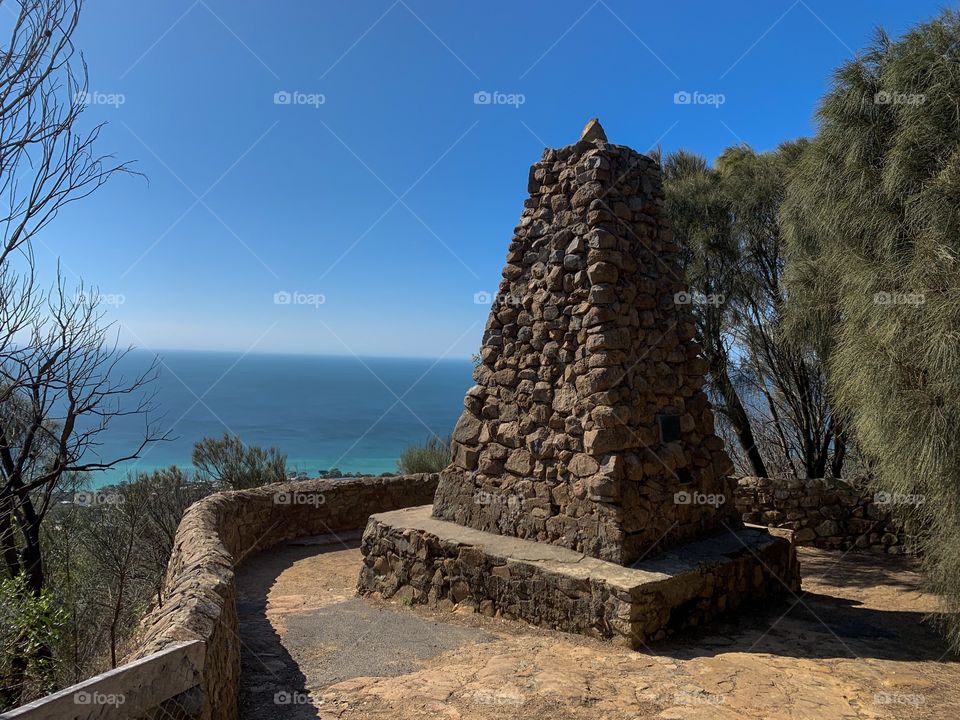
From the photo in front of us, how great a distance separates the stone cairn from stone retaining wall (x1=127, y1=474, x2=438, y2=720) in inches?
117

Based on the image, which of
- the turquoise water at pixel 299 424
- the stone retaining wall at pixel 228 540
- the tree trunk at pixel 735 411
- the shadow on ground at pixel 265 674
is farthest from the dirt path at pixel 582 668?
the turquoise water at pixel 299 424

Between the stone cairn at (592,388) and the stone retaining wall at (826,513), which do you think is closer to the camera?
the stone cairn at (592,388)

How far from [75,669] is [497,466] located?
256 inches

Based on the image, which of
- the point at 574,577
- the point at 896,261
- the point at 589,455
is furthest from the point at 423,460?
the point at 896,261

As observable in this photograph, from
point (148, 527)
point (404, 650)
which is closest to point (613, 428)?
point (404, 650)

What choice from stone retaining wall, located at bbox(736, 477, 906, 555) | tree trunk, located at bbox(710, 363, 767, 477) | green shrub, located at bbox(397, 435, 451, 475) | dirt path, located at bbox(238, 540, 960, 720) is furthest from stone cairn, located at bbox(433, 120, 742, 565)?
green shrub, located at bbox(397, 435, 451, 475)

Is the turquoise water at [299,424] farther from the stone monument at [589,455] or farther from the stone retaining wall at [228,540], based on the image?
the stone monument at [589,455]

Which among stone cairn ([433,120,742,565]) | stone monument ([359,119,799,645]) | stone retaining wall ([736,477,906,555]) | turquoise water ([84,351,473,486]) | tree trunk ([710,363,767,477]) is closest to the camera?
stone monument ([359,119,799,645])

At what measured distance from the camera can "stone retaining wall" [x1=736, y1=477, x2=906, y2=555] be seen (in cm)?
1012

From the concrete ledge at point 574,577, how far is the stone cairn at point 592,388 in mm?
254

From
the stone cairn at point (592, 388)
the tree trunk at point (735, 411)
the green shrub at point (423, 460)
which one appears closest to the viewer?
the stone cairn at point (592, 388)

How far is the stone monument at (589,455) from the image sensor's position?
593 cm

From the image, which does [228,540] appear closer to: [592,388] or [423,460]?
[592,388]

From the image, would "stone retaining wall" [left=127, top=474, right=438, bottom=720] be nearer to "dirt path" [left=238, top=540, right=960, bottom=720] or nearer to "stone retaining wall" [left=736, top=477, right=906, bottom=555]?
"dirt path" [left=238, top=540, right=960, bottom=720]
